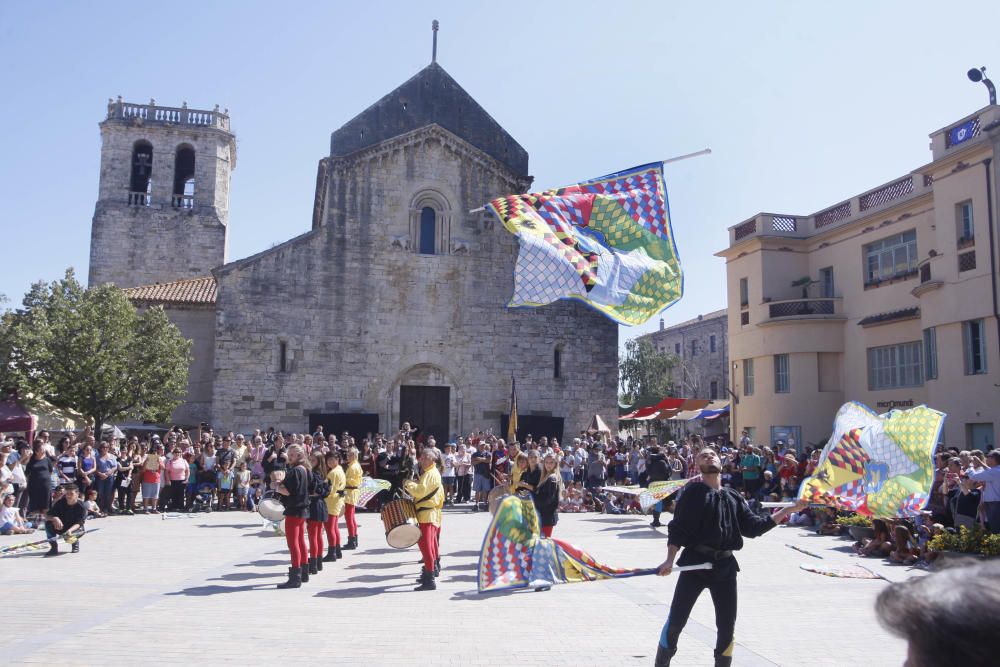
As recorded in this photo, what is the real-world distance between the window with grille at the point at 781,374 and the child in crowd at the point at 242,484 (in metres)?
22.0

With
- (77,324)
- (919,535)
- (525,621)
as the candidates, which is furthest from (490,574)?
(77,324)

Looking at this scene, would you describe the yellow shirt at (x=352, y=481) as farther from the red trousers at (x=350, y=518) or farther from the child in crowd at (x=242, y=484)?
the child in crowd at (x=242, y=484)

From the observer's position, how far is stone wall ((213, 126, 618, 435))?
2742 centimetres

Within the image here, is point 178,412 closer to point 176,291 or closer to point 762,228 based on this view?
point 176,291

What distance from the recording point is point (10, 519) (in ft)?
53.1

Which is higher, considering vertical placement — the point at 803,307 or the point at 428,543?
the point at 803,307

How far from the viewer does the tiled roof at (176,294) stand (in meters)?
33.2

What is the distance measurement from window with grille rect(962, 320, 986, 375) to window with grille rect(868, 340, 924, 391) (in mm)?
3979

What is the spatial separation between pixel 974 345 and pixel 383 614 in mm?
22561

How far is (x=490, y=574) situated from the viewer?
10.2 m

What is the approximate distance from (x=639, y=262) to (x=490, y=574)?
186 inches

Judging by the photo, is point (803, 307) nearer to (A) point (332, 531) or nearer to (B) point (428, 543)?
(A) point (332, 531)

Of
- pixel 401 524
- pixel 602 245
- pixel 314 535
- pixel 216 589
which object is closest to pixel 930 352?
pixel 602 245

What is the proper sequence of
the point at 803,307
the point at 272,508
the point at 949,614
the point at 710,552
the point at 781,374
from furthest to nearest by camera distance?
the point at 781,374
the point at 803,307
the point at 272,508
the point at 710,552
the point at 949,614
